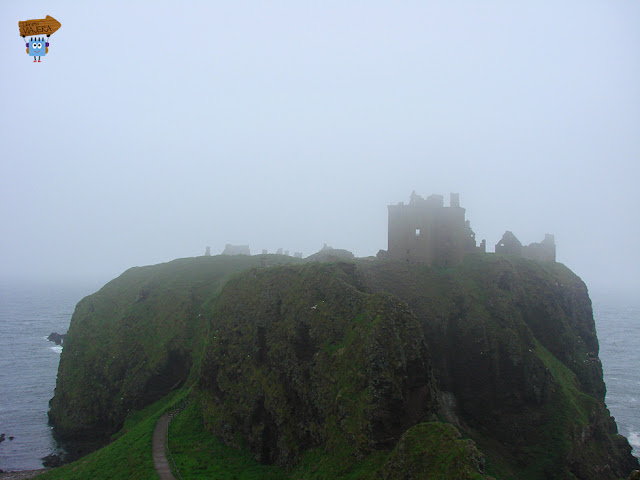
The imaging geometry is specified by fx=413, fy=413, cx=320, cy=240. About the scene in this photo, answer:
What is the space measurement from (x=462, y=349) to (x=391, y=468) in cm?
2315

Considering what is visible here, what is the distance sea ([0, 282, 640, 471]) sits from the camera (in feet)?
154

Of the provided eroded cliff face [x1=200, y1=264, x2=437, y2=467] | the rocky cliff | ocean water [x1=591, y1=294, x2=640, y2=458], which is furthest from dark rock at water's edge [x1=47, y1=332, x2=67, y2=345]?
ocean water [x1=591, y1=294, x2=640, y2=458]

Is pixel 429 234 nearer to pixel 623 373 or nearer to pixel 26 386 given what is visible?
pixel 623 373

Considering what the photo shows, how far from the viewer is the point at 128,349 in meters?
51.8

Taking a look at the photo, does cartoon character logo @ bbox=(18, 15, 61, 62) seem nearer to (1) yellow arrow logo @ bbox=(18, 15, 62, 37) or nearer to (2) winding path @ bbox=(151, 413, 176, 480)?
(1) yellow arrow logo @ bbox=(18, 15, 62, 37)

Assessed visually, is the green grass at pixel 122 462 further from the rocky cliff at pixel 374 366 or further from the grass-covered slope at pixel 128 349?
the grass-covered slope at pixel 128 349

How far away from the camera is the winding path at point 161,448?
101 feet

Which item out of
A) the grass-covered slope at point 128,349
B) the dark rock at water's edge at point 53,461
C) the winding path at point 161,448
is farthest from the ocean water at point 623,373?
the dark rock at water's edge at point 53,461

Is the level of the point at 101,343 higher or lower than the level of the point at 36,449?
higher

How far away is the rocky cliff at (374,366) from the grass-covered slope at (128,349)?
8.8 inches

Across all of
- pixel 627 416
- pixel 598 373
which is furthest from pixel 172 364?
pixel 627 416

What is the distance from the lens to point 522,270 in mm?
54219

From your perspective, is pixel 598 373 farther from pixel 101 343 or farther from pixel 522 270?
pixel 101 343

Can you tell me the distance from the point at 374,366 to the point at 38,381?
64.3 m
